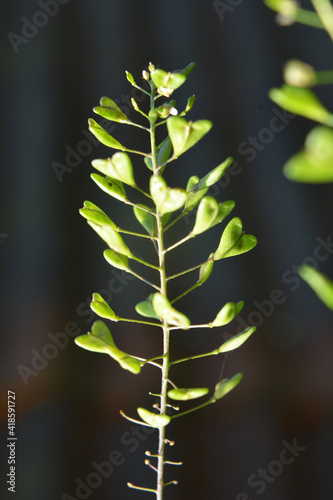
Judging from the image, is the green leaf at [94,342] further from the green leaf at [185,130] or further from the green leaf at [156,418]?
the green leaf at [185,130]

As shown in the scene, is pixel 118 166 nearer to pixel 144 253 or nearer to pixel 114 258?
pixel 114 258

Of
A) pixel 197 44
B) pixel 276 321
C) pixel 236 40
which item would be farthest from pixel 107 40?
pixel 276 321

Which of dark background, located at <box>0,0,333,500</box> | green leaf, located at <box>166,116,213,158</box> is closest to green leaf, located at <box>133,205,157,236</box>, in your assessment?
green leaf, located at <box>166,116,213,158</box>

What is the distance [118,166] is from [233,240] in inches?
5.0

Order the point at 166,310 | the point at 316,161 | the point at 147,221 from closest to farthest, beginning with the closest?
the point at 316,161 < the point at 166,310 < the point at 147,221

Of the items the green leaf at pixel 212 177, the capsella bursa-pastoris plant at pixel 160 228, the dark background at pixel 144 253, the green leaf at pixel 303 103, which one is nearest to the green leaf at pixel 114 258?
the capsella bursa-pastoris plant at pixel 160 228

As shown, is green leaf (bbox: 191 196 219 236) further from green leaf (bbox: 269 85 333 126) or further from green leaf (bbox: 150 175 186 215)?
green leaf (bbox: 269 85 333 126)

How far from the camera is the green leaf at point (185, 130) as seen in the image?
348mm

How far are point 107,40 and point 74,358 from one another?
32.4 inches

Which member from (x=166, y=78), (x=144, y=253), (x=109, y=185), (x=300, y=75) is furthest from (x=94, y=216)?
(x=144, y=253)

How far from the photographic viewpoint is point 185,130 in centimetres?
35

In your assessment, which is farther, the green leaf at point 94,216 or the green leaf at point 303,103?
the green leaf at point 94,216

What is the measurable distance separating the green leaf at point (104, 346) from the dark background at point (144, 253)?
2.26 feet

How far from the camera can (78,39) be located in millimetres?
1165
